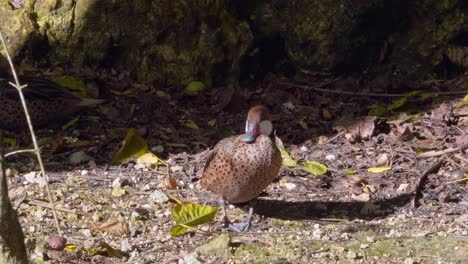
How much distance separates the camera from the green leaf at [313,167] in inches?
224

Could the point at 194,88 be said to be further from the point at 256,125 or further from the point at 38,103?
the point at 256,125

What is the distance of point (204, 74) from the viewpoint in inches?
277

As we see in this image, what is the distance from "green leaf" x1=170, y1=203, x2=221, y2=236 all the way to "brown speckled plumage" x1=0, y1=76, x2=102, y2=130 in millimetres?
1874

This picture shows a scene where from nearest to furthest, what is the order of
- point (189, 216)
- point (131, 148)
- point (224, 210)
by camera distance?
point (189, 216) → point (224, 210) → point (131, 148)

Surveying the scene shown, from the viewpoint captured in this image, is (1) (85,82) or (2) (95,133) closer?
(2) (95,133)

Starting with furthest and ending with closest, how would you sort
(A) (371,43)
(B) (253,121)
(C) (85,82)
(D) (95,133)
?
(A) (371,43), (C) (85,82), (D) (95,133), (B) (253,121)

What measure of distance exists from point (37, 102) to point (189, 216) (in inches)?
77.2

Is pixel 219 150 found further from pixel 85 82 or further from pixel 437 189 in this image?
pixel 85 82

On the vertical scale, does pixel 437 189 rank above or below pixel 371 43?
below

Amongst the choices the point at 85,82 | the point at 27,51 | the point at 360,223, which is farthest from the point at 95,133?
the point at 360,223

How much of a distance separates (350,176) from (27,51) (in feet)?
9.39

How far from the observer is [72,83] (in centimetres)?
669

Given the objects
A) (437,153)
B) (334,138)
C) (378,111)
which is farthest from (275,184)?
(378,111)

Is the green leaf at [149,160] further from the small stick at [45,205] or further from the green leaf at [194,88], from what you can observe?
the green leaf at [194,88]
